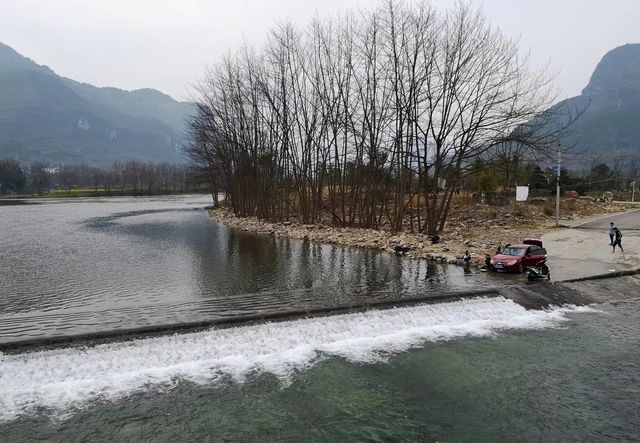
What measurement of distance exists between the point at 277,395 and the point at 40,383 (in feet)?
16.4

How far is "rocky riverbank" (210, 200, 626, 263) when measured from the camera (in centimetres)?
2470

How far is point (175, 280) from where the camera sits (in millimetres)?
18500

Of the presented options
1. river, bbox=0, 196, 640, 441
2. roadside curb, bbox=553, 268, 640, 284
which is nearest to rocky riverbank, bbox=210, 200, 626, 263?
roadside curb, bbox=553, 268, 640, 284

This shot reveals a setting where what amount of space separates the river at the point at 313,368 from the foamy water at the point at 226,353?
0.04 meters

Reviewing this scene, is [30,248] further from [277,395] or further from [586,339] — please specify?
[586,339]

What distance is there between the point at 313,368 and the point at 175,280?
10181 mm

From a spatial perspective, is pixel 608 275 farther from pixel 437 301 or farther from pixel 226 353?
pixel 226 353

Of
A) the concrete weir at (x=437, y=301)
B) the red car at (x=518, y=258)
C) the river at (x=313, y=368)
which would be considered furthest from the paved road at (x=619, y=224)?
the river at (x=313, y=368)

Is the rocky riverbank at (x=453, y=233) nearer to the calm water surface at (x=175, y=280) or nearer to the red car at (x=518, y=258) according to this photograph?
the red car at (x=518, y=258)

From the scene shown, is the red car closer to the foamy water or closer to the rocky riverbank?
the rocky riverbank

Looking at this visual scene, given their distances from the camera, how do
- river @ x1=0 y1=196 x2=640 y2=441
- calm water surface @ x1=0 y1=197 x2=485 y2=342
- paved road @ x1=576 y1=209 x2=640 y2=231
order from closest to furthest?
1. river @ x1=0 y1=196 x2=640 y2=441
2. calm water surface @ x1=0 y1=197 x2=485 y2=342
3. paved road @ x1=576 y1=209 x2=640 y2=231

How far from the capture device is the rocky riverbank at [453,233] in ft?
81.0

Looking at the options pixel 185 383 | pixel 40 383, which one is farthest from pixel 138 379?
pixel 40 383

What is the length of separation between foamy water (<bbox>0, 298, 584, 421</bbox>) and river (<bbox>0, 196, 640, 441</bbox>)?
0.04 meters
